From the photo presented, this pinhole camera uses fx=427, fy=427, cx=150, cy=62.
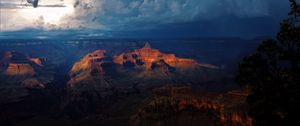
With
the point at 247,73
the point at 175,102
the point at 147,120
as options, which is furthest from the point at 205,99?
the point at 247,73

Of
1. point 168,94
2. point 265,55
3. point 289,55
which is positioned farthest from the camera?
point 168,94

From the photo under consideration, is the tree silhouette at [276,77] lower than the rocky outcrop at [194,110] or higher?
higher

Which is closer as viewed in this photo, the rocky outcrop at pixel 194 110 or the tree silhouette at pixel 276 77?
the tree silhouette at pixel 276 77

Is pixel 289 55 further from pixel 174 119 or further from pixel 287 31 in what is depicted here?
pixel 174 119

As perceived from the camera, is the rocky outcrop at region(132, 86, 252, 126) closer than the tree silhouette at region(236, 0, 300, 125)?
No

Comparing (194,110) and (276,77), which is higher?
(276,77)
